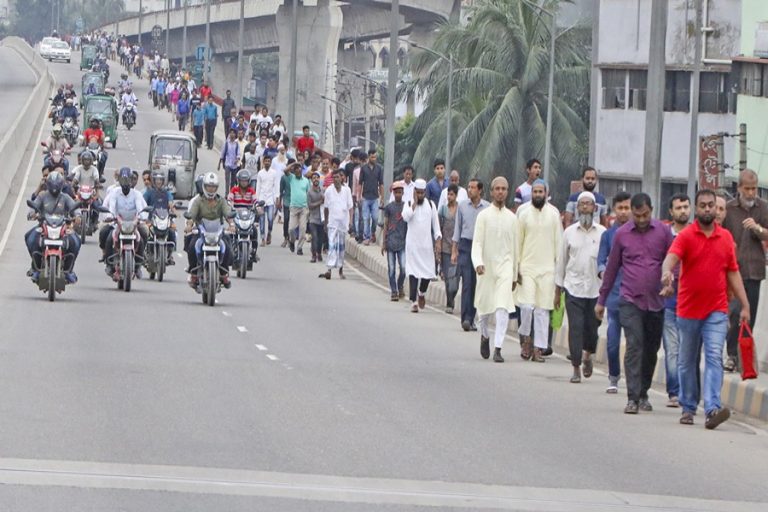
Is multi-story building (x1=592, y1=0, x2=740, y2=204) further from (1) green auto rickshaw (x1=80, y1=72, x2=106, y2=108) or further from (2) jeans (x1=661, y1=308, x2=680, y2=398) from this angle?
(2) jeans (x1=661, y1=308, x2=680, y2=398)

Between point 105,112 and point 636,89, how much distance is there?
1929 cm

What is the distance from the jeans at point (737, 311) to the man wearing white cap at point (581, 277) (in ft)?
4.17

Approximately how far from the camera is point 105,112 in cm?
6625

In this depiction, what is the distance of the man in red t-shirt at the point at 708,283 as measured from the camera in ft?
47.1

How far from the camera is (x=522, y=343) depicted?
19.6 metres

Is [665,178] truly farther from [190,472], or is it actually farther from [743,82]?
[190,472]

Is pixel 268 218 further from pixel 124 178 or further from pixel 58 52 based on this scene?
pixel 58 52

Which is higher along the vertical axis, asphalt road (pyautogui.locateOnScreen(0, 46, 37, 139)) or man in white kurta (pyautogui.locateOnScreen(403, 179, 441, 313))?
asphalt road (pyautogui.locateOnScreen(0, 46, 37, 139))

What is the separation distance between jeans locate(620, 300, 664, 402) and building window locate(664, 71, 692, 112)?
4199cm

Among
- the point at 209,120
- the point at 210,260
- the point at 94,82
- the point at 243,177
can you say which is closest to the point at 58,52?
the point at 94,82

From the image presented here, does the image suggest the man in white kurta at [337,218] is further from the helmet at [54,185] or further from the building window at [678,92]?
the building window at [678,92]

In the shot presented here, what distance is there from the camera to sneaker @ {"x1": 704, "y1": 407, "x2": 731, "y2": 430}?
14203 millimetres

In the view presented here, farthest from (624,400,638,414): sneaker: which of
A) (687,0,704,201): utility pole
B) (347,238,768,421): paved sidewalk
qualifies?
(687,0,704,201): utility pole

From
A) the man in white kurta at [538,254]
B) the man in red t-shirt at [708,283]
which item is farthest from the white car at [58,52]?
the man in red t-shirt at [708,283]
